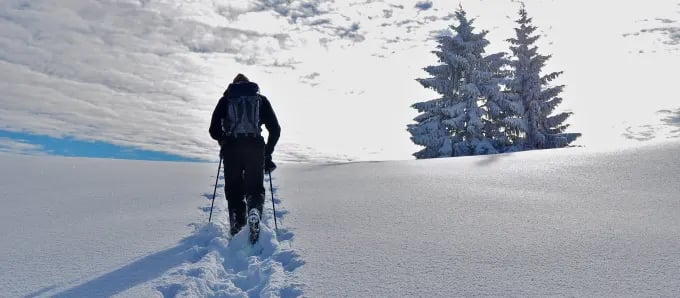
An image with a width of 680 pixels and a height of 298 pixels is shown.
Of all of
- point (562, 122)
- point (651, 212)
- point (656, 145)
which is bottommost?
point (651, 212)

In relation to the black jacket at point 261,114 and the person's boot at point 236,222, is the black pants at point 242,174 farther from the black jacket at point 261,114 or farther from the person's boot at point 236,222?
the black jacket at point 261,114

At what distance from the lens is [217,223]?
548cm

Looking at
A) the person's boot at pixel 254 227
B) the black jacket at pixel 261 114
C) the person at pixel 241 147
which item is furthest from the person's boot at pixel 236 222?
the black jacket at pixel 261 114

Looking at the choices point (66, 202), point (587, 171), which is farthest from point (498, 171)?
point (66, 202)

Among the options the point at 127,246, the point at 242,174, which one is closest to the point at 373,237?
the point at 242,174

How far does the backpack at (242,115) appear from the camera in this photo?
5.23 m

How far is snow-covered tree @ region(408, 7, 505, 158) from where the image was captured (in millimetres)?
24031

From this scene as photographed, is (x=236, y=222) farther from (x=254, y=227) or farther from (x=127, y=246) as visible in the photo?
(x=127, y=246)

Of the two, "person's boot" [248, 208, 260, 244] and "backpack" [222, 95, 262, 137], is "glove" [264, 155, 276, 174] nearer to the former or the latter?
"backpack" [222, 95, 262, 137]

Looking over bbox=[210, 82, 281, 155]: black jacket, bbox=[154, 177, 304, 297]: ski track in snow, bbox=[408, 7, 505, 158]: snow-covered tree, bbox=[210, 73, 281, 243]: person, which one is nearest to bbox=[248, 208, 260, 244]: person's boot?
bbox=[154, 177, 304, 297]: ski track in snow

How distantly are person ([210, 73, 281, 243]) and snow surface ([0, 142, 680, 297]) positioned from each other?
37 centimetres

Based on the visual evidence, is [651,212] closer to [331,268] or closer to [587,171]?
[587,171]

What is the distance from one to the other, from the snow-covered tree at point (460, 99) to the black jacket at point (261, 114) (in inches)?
753

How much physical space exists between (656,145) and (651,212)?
5.11 m
